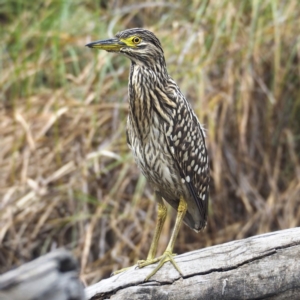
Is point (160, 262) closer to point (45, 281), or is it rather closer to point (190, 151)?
point (190, 151)

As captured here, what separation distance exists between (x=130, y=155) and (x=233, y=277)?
91.8 inches

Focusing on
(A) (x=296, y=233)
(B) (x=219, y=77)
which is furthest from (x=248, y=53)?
(A) (x=296, y=233)

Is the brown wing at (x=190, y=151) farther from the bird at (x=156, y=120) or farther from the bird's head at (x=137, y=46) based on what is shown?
the bird's head at (x=137, y=46)

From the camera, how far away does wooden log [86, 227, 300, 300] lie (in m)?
3.13

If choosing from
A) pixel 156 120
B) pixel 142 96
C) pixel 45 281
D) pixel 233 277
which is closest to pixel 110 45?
pixel 142 96

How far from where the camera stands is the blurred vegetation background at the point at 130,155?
210 inches

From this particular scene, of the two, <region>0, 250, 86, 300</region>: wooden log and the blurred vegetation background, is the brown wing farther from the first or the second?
<region>0, 250, 86, 300</region>: wooden log

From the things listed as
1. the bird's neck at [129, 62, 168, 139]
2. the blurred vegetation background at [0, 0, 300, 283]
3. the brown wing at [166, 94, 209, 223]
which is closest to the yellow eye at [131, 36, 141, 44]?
the bird's neck at [129, 62, 168, 139]

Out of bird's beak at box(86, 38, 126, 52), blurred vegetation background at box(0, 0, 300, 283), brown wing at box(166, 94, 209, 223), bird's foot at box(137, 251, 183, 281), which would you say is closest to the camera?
bird's foot at box(137, 251, 183, 281)

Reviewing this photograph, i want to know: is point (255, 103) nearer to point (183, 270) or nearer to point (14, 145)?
point (14, 145)

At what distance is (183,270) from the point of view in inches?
129

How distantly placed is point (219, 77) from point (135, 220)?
1270 mm

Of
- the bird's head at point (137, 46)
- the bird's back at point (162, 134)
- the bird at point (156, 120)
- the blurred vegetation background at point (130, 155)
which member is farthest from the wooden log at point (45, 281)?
the blurred vegetation background at point (130, 155)

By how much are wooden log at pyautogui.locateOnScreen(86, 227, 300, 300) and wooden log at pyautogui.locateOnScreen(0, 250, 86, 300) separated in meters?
1.21
